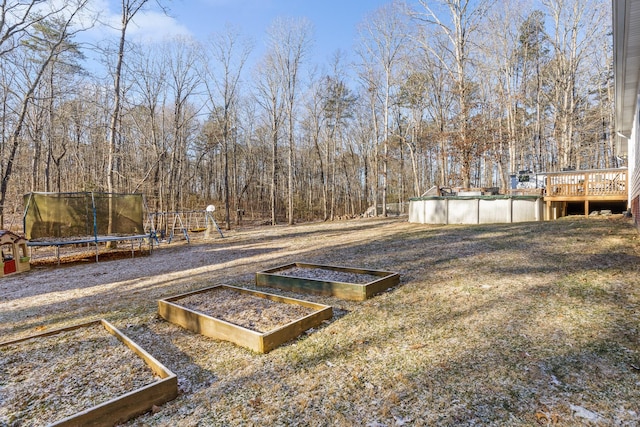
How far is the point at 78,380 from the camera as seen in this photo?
2.57 metres

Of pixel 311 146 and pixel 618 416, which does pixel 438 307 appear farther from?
pixel 311 146

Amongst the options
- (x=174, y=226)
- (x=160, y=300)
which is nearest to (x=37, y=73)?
(x=174, y=226)

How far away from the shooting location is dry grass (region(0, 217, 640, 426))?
6.66ft

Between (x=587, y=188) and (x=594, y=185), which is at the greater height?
(x=594, y=185)

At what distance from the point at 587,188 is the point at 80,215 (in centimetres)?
1671

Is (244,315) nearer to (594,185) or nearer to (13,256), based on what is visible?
(13,256)

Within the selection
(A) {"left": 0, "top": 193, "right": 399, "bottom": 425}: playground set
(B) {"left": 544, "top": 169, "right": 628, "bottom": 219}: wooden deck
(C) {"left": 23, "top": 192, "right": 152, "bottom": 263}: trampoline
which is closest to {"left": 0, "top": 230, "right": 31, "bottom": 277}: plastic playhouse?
(A) {"left": 0, "top": 193, "right": 399, "bottom": 425}: playground set

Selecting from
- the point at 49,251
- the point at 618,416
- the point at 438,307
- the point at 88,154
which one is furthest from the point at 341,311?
the point at 88,154

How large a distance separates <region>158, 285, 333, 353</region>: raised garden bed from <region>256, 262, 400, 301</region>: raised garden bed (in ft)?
1.87

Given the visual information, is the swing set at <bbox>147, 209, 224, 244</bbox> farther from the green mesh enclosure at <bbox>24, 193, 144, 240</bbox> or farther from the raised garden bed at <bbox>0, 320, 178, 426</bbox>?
the raised garden bed at <bbox>0, 320, 178, 426</bbox>

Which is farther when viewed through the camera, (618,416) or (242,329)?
(242,329)

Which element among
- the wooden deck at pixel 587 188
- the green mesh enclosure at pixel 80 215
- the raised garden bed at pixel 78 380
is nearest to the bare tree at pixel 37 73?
the green mesh enclosure at pixel 80 215

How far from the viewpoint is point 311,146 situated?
100 feet

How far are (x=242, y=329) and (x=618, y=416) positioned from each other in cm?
275
